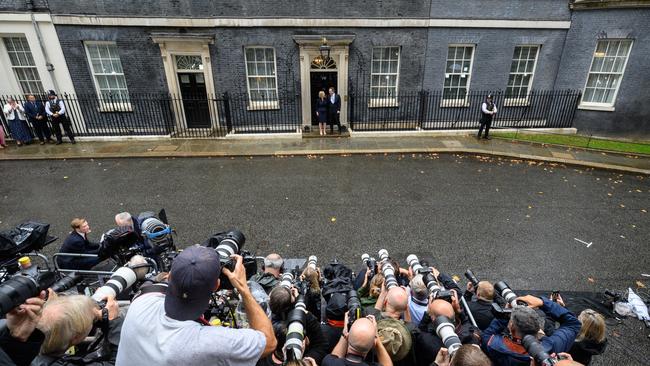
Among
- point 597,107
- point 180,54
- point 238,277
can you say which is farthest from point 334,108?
point 238,277

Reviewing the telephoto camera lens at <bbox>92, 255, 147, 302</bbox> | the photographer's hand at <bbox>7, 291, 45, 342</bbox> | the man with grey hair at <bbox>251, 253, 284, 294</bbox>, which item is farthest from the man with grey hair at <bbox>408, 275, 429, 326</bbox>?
A: the photographer's hand at <bbox>7, 291, 45, 342</bbox>

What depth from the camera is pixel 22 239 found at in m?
4.25

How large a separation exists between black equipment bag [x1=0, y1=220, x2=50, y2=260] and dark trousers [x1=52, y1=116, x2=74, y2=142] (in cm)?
979

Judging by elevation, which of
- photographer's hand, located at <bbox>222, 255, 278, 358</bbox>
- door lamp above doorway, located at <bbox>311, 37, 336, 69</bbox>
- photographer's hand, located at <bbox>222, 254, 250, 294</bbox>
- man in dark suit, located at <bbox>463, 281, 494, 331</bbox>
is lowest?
man in dark suit, located at <bbox>463, 281, 494, 331</bbox>

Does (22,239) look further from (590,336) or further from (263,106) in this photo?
(263,106)

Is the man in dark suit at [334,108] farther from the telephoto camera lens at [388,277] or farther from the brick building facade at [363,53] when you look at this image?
the telephoto camera lens at [388,277]

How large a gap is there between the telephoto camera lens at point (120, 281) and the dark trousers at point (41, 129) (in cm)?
1226

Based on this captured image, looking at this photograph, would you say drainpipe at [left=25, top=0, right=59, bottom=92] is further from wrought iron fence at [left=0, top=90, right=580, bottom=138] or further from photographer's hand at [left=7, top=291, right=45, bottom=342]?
photographer's hand at [left=7, top=291, right=45, bottom=342]

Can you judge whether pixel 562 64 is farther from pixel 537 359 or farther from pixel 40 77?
pixel 40 77

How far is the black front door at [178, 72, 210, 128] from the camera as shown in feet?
44.6

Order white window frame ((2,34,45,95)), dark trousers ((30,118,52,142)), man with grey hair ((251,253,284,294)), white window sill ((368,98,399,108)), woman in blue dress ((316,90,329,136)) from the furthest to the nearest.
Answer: white window sill ((368,98,399,108)) < woman in blue dress ((316,90,329,136)) < white window frame ((2,34,45,95)) < dark trousers ((30,118,52,142)) < man with grey hair ((251,253,284,294))

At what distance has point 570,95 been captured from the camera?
45.9 feet

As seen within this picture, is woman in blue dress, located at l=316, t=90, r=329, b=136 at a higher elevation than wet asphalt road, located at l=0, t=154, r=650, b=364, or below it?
higher

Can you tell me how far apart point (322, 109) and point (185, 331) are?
12.1 meters
